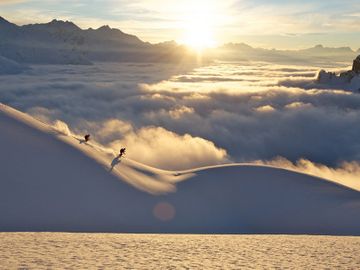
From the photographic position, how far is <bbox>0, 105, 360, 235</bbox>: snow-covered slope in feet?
119

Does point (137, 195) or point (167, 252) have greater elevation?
point (137, 195)

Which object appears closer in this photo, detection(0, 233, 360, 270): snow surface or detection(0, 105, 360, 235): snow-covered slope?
detection(0, 233, 360, 270): snow surface

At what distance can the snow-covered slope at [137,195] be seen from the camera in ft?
119

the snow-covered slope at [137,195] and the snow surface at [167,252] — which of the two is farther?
the snow-covered slope at [137,195]

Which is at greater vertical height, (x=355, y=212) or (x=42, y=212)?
(x=355, y=212)

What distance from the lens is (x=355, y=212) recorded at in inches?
1812

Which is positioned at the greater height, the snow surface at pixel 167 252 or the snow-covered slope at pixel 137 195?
the snow-covered slope at pixel 137 195

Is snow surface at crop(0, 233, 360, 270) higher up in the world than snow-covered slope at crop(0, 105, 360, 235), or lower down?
lower down

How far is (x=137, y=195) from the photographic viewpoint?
41.4m

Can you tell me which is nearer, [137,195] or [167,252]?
[167,252]

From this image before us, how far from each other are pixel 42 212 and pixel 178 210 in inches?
478

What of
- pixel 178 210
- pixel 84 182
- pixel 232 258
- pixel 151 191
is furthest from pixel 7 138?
pixel 232 258

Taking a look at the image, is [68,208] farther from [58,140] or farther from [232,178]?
[232,178]

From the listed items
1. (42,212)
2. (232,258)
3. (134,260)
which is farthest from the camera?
(42,212)
